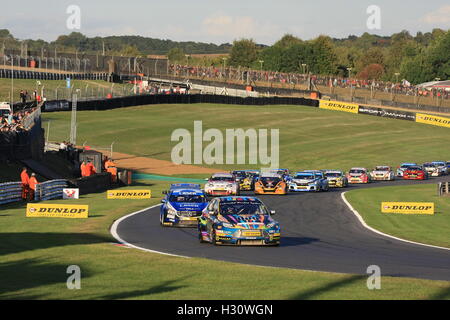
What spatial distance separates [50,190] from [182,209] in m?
11.7

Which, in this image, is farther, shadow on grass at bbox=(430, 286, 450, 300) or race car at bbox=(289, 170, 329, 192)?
race car at bbox=(289, 170, 329, 192)

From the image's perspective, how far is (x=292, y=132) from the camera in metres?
87.7

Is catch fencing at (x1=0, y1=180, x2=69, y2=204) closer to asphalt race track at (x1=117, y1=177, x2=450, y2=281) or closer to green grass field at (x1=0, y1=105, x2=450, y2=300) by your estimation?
green grass field at (x1=0, y1=105, x2=450, y2=300)

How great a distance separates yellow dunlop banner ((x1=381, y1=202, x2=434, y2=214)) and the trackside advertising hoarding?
6945cm

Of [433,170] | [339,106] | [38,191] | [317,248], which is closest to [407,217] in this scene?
[317,248]

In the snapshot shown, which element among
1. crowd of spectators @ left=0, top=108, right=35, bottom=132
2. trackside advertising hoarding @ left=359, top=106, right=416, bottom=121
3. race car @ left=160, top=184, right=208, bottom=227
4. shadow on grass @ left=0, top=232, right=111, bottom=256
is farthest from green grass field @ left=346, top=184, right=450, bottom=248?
trackside advertising hoarding @ left=359, top=106, right=416, bottom=121

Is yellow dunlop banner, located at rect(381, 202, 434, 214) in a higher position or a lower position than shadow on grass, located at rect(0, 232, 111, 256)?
lower

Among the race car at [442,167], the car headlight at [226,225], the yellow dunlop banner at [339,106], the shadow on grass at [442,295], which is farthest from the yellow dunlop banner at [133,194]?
the yellow dunlop banner at [339,106]

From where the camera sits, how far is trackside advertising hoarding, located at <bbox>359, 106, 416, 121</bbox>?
102150 mm

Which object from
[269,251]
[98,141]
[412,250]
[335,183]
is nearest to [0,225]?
[269,251]
